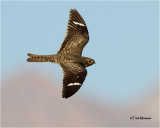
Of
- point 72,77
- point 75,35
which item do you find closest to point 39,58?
point 72,77

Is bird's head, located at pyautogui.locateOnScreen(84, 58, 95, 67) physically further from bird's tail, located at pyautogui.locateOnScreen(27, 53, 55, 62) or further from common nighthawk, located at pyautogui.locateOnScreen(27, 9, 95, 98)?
bird's tail, located at pyautogui.locateOnScreen(27, 53, 55, 62)

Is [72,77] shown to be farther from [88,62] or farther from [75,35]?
[75,35]

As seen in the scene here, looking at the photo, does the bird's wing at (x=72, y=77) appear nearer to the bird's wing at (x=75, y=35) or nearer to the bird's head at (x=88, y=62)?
the bird's head at (x=88, y=62)

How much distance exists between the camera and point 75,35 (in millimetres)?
22797

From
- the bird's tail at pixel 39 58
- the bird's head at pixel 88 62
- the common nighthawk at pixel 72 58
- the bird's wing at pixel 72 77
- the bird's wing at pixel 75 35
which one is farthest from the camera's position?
the bird's wing at pixel 75 35

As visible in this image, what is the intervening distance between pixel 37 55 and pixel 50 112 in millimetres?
106712

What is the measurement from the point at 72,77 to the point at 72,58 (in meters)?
0.83

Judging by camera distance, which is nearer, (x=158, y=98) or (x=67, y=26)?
(x=67, y=26)

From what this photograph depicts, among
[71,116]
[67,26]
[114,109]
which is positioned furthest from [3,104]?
[67,26]

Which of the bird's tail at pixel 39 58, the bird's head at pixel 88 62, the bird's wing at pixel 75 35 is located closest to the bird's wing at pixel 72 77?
the bird's head at pixel 88 62

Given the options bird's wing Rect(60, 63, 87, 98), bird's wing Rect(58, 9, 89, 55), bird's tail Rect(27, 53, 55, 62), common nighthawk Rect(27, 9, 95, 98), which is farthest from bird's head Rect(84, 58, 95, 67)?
bird's tail Rect(27, 53, 55, 62)

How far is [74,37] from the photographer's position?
22.6m

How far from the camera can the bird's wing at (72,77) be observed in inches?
794

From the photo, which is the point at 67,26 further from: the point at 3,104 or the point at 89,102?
the point at 89,102
